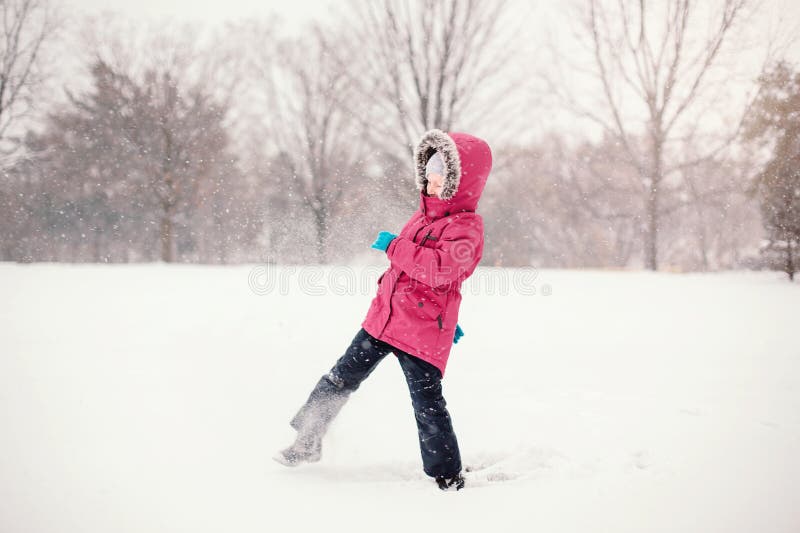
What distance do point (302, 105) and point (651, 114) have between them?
6.57 meters

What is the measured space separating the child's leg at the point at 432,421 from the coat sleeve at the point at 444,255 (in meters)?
0.41

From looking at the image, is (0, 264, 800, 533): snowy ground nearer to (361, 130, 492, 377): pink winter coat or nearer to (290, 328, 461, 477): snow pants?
(290, 328, 461, 477): snow pants

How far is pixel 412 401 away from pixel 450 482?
0.42 metres

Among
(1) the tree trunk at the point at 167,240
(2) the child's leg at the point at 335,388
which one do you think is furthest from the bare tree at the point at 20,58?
(2) the child's leg at the point at 335,388

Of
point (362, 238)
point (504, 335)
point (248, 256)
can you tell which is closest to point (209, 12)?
point (248, 256)

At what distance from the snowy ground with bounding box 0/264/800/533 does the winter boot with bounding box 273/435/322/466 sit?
55mm

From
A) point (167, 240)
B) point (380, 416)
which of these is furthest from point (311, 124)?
point (380, 416)

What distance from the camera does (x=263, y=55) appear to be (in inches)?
332

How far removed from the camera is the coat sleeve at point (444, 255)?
205cm

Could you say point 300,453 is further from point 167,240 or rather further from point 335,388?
point 167,240

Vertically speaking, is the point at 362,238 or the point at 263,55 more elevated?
the point at 263,55

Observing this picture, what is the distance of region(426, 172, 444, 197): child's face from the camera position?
2.19 meters

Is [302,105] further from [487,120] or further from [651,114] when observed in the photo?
[651,114]

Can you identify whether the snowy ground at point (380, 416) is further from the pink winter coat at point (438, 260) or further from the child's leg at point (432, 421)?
the pink winter coat at point (438, 260)
